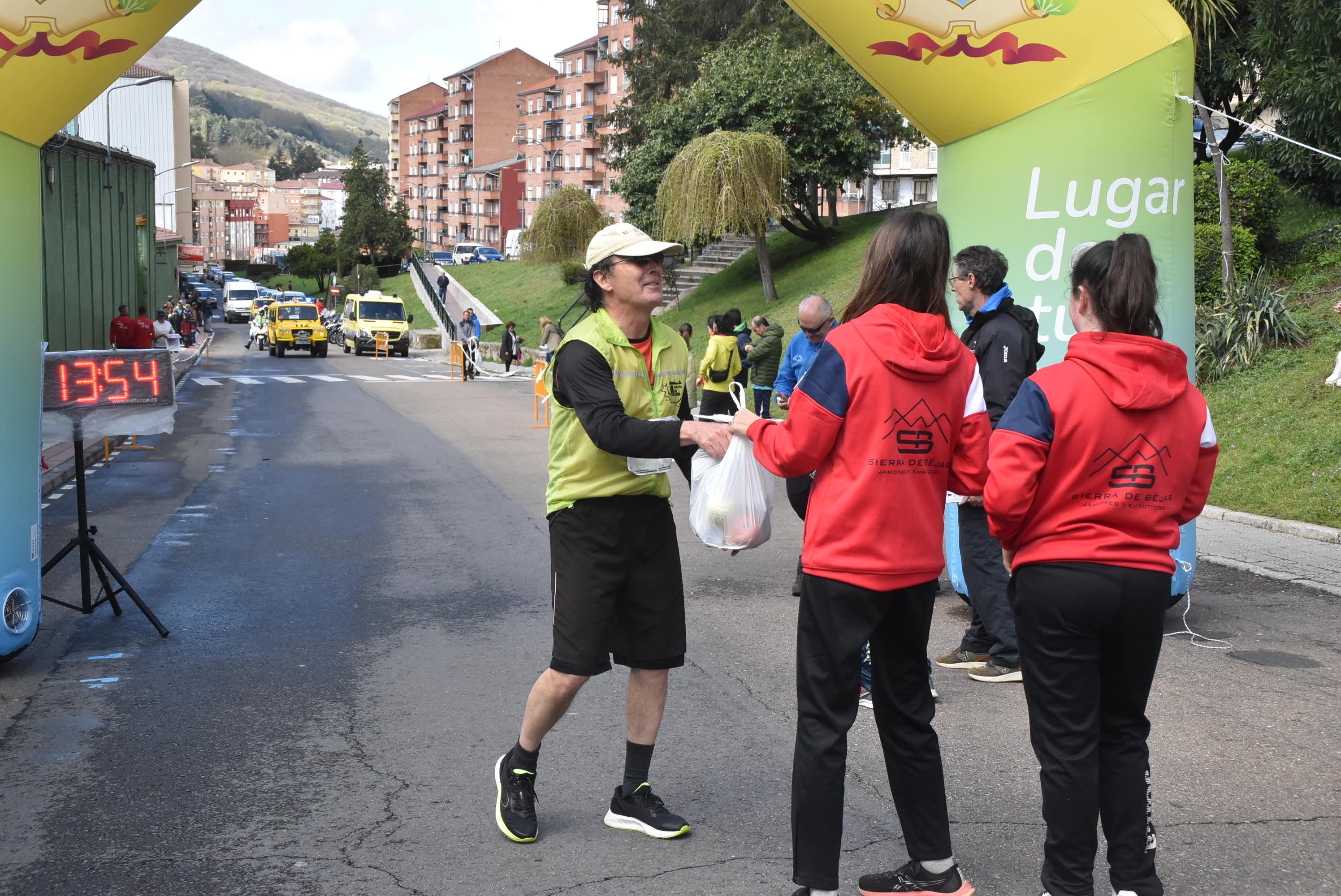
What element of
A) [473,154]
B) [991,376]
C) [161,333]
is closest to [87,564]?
[991,376]

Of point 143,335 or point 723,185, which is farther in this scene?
point 723,185

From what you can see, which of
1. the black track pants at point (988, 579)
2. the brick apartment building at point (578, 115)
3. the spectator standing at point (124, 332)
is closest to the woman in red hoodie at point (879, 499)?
the black track pants at point (988, 579)

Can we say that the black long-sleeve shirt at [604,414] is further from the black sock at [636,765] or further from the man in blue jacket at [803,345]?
the man in blue jacket at [803,345]

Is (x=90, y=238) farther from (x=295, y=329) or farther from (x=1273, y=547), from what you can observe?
(x=1273, y=547)

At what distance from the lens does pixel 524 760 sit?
410 cm

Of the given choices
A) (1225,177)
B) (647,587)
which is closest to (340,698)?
(647,587)

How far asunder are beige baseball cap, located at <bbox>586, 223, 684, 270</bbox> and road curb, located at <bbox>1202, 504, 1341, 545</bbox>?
7748 millimetres

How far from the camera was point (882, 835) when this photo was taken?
4074 mm

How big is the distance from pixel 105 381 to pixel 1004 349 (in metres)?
4.68

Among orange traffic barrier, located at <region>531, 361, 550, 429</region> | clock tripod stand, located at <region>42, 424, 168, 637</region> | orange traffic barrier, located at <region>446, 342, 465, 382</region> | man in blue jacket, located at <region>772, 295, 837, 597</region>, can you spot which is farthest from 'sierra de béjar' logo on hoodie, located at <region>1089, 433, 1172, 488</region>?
orange traffic barrier, located at <region>446, 342, 465, 382</region>

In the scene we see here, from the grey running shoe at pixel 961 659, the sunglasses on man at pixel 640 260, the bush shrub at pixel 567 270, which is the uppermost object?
the bush shrub at pixel 567 270

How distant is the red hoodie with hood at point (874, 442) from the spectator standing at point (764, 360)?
1133 centimetres

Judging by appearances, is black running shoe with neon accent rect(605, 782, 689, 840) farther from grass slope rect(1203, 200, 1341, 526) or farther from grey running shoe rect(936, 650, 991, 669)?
grass slope rect(1203, 200, 1341, 526)

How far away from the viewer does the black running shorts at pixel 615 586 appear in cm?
390
